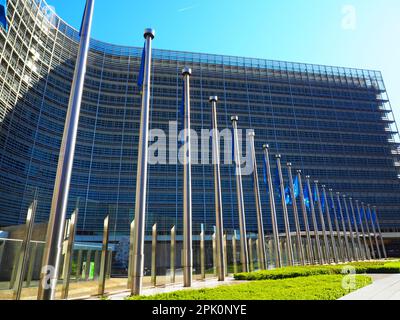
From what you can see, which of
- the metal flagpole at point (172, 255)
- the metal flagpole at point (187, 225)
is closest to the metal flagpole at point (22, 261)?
the metal flagpole at point (187, 225)

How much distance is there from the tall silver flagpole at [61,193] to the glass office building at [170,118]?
3976cm

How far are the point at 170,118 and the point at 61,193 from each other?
64.9m

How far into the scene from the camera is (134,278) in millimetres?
10047

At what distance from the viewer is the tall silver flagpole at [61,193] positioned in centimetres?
708

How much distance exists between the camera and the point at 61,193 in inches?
311

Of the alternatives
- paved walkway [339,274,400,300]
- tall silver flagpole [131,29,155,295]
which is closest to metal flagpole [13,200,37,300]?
tall silver flagpole [131,29,155,295]

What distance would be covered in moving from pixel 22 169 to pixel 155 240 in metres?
44.3

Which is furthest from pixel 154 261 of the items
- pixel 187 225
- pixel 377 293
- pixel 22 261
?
pixel 377 293

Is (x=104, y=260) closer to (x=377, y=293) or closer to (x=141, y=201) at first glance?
(x=141, y=201)

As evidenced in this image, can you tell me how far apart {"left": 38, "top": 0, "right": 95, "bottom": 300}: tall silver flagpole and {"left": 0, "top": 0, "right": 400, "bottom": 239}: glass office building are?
39761 mm

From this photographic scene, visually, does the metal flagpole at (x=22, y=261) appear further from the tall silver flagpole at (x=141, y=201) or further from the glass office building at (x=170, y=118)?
the glass office building at (x=170, y=118)

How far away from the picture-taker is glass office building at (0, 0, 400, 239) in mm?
50531

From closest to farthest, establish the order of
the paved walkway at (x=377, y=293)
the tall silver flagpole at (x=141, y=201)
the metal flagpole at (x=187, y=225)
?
the paved walkway at (x=377, y=293), the tall silver flagpole at (x=141, y=201), the metal flagpole at (x=187, y=225)

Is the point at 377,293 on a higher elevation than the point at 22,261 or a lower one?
lower
